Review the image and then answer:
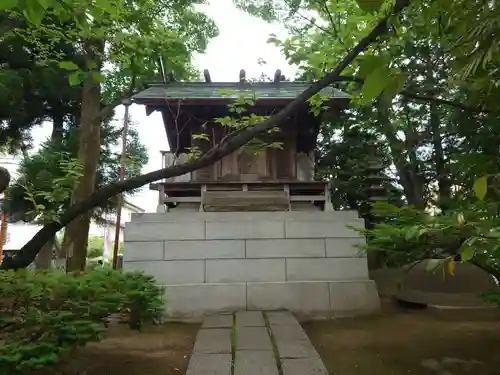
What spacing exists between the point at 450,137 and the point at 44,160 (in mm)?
12143

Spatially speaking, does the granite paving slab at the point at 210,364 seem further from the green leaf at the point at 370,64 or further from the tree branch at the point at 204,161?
the green leaf at the point at 370,64

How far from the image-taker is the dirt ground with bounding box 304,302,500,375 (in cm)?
400

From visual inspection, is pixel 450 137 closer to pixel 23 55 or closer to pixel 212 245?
pixel 212 245

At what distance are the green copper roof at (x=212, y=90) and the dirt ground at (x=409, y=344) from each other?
4078 millimetres

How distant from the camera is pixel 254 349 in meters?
3.87

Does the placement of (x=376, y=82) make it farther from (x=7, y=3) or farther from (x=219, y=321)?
(x=219, y=321)

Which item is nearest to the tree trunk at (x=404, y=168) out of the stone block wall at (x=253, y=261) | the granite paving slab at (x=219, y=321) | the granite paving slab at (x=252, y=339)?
the stone block wall at (x=253, y=261)

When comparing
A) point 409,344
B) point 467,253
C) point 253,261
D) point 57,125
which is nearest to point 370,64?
point 467,253

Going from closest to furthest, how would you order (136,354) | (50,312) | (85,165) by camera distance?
(50,312) < (136,354) < (85,165)

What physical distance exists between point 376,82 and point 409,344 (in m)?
4.72

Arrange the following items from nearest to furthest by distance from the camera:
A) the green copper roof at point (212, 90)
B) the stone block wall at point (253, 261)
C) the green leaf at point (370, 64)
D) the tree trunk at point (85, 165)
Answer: the green leaf at point (370, 64) < the stone block wall at point (253, 261) < the green copper roof at point (212, 90) < the tree trunk at point (85, 165)

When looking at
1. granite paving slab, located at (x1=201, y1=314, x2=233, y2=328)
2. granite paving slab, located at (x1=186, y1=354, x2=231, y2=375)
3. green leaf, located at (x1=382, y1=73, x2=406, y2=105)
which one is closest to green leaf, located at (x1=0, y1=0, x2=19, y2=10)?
green leaf, located at (x1=382, y1=73, x2=406, y2=105)

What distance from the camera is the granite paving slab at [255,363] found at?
10.5 ft

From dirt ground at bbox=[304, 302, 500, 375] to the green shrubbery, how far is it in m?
2.31
